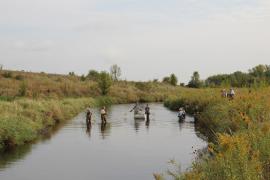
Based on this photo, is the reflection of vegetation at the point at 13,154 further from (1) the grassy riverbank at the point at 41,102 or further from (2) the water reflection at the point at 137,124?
(2) the water reflection at the point at 137,124

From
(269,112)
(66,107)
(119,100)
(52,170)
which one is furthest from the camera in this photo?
(119,100)

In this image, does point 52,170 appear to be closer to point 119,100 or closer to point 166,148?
point 166,148

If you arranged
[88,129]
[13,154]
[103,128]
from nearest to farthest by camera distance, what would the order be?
[13,154]
[88,129]
[103,128]

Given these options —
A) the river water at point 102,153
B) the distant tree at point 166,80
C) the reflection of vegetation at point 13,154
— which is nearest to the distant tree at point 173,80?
the distant tree at point 166,80

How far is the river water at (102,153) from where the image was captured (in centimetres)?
2028

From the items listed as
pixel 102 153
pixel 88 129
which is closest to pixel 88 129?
pixel 88 129

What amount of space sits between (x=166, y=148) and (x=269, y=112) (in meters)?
9.54

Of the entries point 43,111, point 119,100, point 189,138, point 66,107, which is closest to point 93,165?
point 189,138

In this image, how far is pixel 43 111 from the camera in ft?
122

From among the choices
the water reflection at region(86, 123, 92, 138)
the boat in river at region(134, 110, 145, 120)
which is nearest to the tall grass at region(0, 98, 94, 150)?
the water reflection at region(86, 123, 92, 138)

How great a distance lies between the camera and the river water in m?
20.3

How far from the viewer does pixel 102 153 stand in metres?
25.2

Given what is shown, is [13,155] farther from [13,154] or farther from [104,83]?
[104,83]

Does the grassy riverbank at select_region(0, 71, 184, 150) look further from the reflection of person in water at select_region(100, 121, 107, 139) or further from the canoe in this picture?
the canoe
